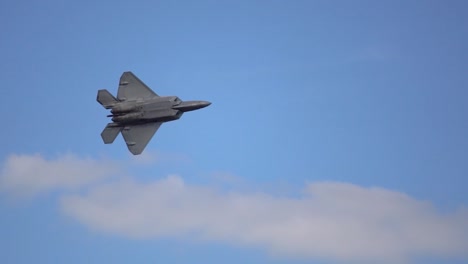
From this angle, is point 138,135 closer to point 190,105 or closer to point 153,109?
point 153,109

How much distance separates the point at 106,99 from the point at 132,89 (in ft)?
13.2

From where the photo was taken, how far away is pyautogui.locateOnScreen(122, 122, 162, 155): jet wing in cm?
8881

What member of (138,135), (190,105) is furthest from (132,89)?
(190,105)

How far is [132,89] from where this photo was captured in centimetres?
9256

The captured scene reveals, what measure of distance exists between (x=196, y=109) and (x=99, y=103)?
15.4 m

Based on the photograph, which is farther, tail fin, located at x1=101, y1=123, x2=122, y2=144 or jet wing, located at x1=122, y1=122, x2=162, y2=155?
tail fin, located at x1=101, y1=123, x2=122, y2=144

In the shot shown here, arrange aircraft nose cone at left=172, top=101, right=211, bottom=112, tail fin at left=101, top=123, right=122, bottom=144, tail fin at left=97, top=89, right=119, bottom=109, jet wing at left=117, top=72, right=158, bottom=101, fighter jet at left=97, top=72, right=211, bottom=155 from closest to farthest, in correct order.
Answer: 1. aircraft nose cone at left=172, top=101, right=211, bottom=112
2. fighter jet at left=97, top=72, right=211, bottom=155
3. tail fin at left=101, top=123, right=122, bottom=144
4. jet wing at left=117, top=72, right=158, bottom=101
5. tail fin at left=97, top=89, right=119, bottom=109

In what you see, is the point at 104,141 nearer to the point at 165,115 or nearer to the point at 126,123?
the point at 126,123

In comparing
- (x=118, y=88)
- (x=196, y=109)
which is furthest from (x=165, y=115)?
(x=118, y=88)

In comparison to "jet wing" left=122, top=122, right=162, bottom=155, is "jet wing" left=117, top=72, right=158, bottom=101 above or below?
above

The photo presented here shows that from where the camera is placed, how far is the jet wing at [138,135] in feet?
291

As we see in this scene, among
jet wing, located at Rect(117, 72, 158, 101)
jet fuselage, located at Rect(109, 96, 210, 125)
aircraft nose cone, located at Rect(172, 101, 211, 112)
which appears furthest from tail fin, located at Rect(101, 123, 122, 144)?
aircraft nose cone, located at Rect(172, 101, 211, 112)

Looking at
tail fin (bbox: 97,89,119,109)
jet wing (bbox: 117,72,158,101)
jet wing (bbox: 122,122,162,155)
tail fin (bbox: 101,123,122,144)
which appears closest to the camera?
jet wing (bbox: 122,122,162,155)

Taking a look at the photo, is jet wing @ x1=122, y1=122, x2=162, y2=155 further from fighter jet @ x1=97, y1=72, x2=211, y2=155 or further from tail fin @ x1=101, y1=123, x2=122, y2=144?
tail fin @ x1=101, y1=123, x2=122, y2=144
